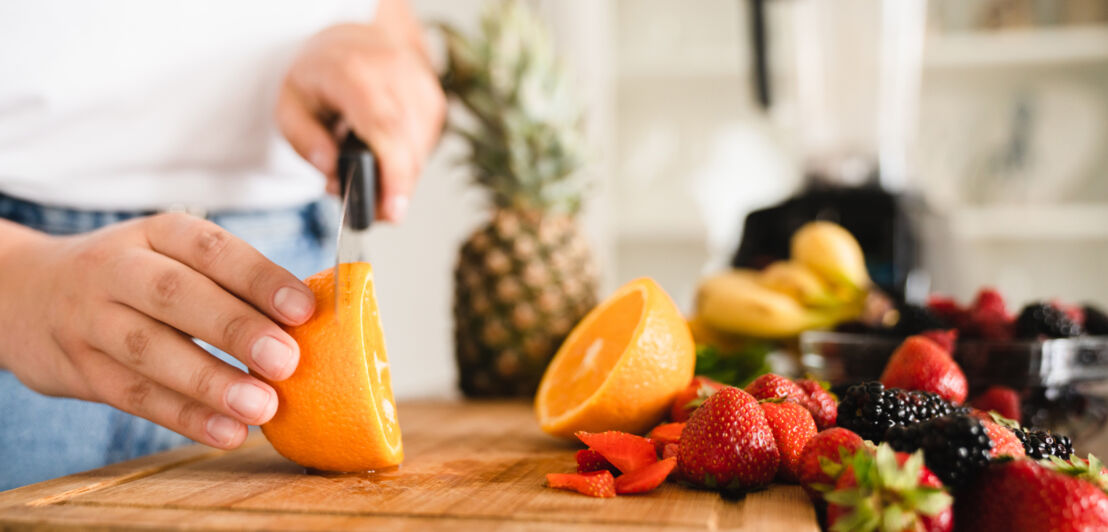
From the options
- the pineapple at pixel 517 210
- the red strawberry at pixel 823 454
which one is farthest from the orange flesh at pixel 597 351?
the pineapple at pixel 517 210

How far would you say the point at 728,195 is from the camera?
10.7 feet

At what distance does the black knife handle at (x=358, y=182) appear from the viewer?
2.80ft

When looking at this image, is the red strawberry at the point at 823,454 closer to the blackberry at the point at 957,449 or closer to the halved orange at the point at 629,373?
the blackberry at the point at 957,449

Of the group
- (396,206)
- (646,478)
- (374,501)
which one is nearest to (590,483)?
(646,478)

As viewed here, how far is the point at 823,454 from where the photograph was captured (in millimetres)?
566

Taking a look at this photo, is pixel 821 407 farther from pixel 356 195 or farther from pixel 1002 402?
pixel 356 195

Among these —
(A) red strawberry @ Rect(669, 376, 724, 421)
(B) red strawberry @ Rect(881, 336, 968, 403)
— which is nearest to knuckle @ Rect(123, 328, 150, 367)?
(A) red strawberry @ Rect(669, 376, 724, 421)

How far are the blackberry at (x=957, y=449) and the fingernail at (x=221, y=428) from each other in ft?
1.77

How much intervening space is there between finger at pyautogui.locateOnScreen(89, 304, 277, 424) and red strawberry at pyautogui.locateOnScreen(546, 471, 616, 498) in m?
0.24

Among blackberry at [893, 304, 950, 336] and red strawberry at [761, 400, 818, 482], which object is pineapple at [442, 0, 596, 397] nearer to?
blackberry at [893, 304, 950, 336]

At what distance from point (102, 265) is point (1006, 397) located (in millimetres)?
916

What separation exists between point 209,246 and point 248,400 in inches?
5.4

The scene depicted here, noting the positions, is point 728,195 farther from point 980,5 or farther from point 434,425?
point 434,425

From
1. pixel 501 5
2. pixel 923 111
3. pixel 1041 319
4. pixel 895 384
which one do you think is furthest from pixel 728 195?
pixel 895 384
